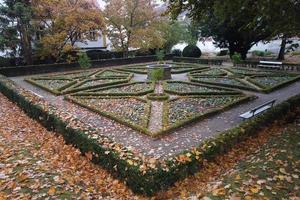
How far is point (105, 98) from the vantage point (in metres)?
12.2

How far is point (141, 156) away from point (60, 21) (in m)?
19.7

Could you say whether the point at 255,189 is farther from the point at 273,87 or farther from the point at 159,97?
the point at 273,87

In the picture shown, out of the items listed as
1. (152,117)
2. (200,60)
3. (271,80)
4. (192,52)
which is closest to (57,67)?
(200,60)

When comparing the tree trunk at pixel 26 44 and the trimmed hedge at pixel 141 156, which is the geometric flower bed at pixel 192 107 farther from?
the tree trunk at pixel 26 44

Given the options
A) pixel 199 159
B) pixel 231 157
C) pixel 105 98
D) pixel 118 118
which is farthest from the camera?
pixel 105 98

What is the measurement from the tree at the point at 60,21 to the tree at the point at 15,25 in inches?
→ 38.8

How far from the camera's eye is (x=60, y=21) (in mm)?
21859

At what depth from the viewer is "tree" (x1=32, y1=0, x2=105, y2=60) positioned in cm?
2134

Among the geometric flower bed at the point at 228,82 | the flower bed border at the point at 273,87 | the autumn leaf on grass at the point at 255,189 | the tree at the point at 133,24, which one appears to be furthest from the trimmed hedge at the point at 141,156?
the tree at the point at 133,24

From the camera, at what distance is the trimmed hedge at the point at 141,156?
4867 millimetres

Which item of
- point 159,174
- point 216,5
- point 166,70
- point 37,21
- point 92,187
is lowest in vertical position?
point 92,187

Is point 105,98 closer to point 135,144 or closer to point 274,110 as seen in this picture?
point 135,144

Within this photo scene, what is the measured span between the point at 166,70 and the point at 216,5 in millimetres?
8953

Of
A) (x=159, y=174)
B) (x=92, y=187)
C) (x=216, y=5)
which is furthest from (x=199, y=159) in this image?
(x=216, y=5)
